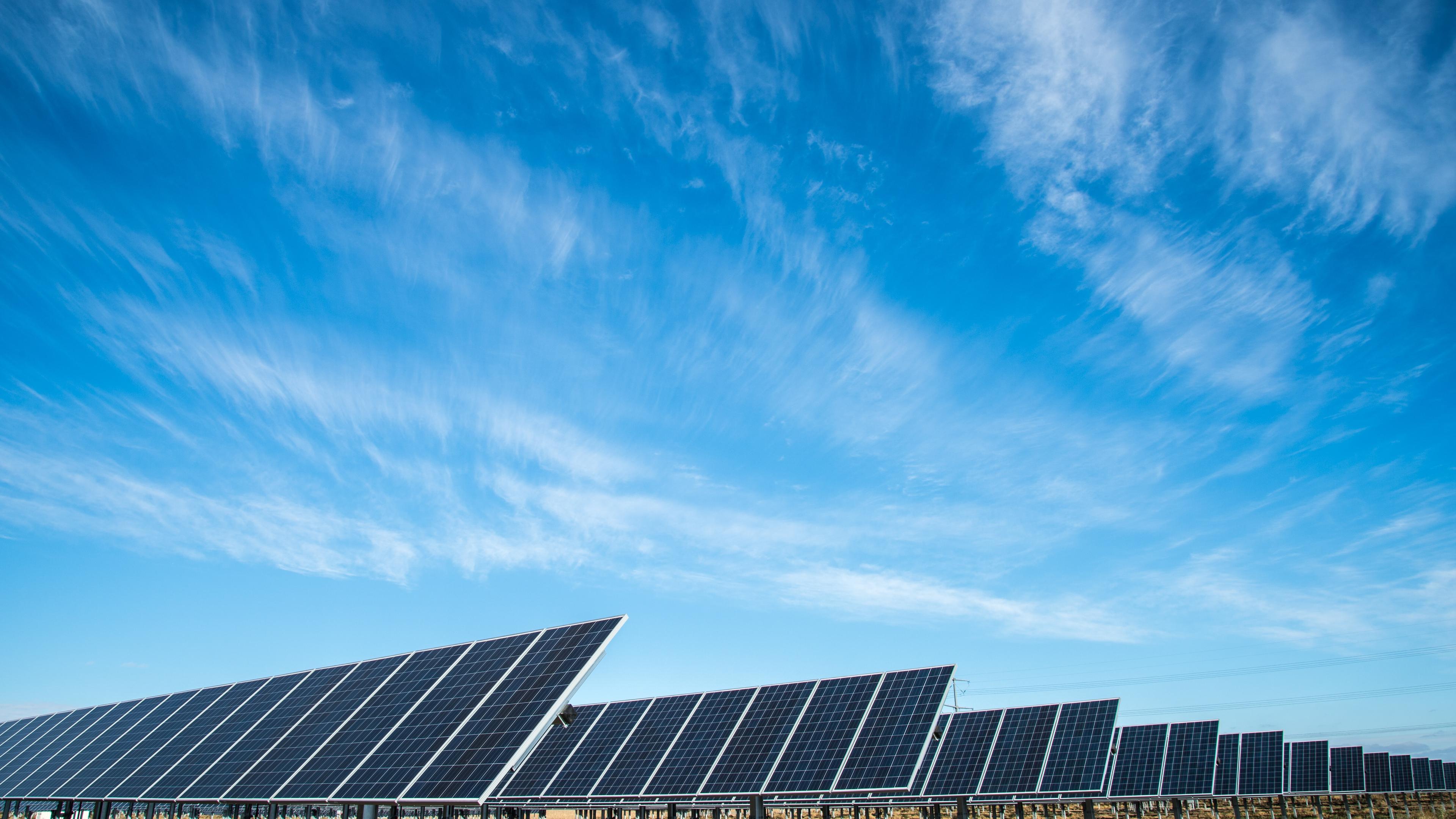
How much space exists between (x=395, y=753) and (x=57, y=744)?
33.1 metres

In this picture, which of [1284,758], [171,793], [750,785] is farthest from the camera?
[1284,758]

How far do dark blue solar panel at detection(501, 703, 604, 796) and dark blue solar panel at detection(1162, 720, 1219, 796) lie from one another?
34425mm

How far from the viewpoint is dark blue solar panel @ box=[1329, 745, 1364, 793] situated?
65375 mm

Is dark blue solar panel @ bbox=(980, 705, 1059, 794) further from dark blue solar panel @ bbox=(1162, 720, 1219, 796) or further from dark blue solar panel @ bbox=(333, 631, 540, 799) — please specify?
dark blue solar panel @ bbox=(333, 631, 540, 799)

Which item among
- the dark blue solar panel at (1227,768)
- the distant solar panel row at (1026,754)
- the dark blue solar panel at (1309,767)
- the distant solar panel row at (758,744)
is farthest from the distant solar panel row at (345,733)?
the dark blue solar panel at (1309,767)

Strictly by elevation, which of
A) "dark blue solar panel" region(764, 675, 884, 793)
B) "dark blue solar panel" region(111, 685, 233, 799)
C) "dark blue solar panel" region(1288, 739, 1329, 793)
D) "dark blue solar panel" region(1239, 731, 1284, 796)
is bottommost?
"dark blue solar panel" region(111, 685, 233, 799)

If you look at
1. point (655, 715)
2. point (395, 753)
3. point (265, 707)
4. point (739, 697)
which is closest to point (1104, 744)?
point (739, 697)

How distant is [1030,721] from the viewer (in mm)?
44906

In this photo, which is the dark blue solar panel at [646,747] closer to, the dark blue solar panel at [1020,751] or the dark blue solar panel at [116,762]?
the dark blue solar panel at [1020,751]

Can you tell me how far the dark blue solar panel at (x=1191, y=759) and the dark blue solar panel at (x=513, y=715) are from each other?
40535 mm

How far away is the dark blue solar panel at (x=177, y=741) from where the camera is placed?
31391 mm

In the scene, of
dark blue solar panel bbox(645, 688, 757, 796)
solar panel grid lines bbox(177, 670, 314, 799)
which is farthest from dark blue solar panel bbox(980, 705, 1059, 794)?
solar panel grid lines bbox(177, 670, 314, 799)

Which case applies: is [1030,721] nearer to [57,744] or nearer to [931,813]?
[931,813]

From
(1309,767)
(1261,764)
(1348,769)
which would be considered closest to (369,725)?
(1261,764)
